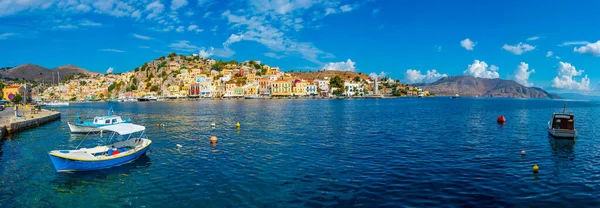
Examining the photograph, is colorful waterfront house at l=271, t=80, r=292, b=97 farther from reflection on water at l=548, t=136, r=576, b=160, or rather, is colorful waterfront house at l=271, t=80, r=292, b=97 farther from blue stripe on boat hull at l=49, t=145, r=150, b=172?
blue stripe on boat hull at l=49, t=145, r=150, b=172

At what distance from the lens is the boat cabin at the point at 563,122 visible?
1287 inches

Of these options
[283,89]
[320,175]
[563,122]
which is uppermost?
[283,89]

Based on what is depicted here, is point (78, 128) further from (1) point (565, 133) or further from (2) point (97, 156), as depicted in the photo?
(1) point (565, 133)

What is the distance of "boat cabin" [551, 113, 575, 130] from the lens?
107ft

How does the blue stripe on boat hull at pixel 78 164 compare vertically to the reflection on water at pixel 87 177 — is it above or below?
above

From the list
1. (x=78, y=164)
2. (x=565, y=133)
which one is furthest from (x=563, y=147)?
(x=78, y=164)

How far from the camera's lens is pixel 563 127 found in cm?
3312

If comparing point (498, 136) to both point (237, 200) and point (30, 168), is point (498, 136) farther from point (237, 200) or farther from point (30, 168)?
point (30, 168)

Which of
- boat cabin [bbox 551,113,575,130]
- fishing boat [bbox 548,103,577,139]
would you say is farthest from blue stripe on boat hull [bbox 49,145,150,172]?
boat cabin [bbox 551,113,575,130]

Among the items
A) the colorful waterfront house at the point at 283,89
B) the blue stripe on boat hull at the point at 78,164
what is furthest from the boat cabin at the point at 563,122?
the colorful waterfront house at the point at 283,89

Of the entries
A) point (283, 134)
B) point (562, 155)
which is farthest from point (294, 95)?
point (562, 155)

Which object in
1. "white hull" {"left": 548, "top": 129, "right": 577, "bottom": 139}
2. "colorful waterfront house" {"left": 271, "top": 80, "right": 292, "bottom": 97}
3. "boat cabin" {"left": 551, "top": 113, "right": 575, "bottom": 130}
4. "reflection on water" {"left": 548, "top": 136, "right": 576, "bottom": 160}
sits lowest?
"reflection on water" {"left": 548, "top": 136, "right": 576, "bottom": 160}

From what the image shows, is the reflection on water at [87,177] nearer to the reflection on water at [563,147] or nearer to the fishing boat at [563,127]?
the reflection on water at [563,147]

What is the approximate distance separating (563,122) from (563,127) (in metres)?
0.48
